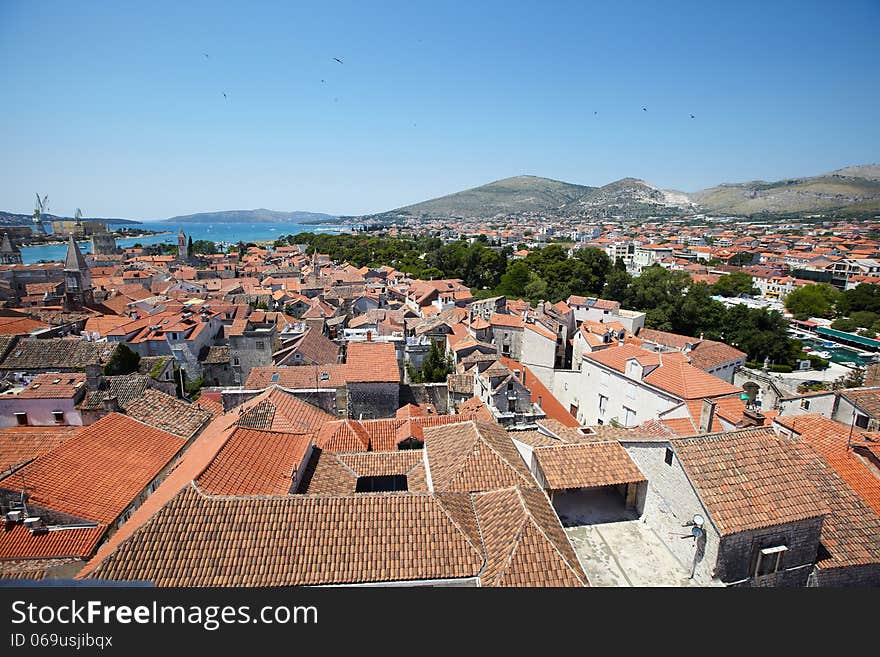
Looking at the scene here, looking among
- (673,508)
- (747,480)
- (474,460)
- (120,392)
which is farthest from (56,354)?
(747,480)

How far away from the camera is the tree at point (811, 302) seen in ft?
187

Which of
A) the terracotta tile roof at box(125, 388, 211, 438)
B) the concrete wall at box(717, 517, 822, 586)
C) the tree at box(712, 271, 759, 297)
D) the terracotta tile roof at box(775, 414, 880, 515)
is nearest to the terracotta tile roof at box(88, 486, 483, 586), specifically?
the concrete wall at box(717, 517, 822, 586)

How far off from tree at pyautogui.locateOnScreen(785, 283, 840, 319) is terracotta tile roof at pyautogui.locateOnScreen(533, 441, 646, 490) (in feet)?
205

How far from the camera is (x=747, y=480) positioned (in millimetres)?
8344

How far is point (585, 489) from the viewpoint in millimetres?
10477

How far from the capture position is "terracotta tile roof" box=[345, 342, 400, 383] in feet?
67.2

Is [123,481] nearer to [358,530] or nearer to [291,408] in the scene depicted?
[291,408]

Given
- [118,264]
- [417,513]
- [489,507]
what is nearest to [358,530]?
[417,513]

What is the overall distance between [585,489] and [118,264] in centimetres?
9006

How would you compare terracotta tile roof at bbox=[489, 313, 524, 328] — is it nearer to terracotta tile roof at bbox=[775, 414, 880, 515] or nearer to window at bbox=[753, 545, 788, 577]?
terracotta tile roof at bbox=[775, 414, 880, 515]

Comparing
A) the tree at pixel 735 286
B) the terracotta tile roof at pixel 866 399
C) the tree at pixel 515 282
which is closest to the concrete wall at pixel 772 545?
the terracotta tile roof at pixel 866 399

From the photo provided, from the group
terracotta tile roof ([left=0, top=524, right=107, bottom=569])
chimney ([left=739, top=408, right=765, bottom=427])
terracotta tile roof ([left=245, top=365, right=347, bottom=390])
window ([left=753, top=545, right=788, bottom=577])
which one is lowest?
terracotta tile roof ([left=0, top=524, right=107, bottom=569])

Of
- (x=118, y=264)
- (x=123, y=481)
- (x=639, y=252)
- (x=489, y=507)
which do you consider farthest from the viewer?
(x=639, y=252)

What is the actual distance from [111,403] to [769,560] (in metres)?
20.8
